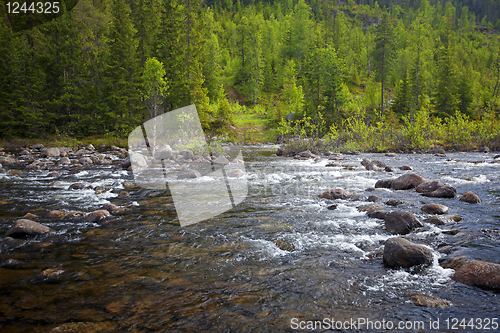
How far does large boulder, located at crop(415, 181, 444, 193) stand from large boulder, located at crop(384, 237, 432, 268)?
6105 millimetres

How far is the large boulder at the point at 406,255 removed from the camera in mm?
5014

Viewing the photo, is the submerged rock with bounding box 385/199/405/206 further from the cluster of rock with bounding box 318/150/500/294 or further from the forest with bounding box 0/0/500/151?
the forest with bounding box 0/0/500/151

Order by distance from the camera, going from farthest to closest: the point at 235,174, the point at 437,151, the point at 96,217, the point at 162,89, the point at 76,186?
the point at 162,89
the point at 437,151
the point at 235,174
the point at 76,186
the point at 96,217

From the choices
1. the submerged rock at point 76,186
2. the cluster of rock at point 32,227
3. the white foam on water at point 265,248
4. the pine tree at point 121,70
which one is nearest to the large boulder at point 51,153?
the pine tree at point 121,70

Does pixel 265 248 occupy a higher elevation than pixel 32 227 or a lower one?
lower

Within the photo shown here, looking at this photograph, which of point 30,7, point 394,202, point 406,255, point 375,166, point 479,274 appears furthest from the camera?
point 30,7

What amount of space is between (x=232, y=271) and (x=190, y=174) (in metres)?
10.7

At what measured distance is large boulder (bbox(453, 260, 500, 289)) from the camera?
14.0ft

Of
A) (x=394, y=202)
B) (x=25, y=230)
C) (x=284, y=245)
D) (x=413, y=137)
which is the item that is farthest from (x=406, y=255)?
(x=413, y=137)

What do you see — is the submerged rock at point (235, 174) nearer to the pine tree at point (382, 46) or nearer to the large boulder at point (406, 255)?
the large boulder at point (406, 255)

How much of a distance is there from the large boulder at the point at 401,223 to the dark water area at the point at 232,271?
0.57ft

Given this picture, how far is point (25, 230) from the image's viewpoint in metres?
6.64

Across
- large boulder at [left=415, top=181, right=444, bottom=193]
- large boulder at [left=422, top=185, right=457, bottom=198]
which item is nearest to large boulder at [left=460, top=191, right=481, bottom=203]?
large boulder at [left=422, top=185, right=457, bottom=198]

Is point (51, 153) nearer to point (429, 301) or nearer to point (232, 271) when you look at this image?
point (232, 271)
